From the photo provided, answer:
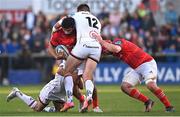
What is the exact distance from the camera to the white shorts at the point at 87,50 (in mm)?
16391

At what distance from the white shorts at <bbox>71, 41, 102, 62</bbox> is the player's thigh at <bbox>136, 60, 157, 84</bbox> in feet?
3.16

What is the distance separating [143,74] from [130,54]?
0.51m

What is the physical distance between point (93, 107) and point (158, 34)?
1595cm

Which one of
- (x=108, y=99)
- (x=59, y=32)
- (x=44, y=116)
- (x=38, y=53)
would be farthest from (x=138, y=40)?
(x=44, y=116)

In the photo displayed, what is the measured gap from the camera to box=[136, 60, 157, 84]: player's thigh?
16.5 meters

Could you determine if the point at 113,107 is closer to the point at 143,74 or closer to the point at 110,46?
the point at 143,74

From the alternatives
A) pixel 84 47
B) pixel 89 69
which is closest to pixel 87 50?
pixel 84 47

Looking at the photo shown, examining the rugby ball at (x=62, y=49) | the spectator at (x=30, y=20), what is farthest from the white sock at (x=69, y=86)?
the spectator at (x=30, y=20)

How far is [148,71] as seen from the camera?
16.5m

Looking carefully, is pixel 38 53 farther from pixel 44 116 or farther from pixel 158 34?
pixel 44 116

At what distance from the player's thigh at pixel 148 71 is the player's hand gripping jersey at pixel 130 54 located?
9 cm

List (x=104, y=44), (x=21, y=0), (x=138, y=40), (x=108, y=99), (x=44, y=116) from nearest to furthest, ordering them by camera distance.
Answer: (x=44, y=116)
(x=104, y=44)
(x=108, y=99)
(x=138, y=40)
(x=21, y=0)

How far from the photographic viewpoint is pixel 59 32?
16953 mm

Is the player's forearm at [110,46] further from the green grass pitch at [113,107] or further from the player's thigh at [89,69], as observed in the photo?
the green grass pitch at [113,107]
